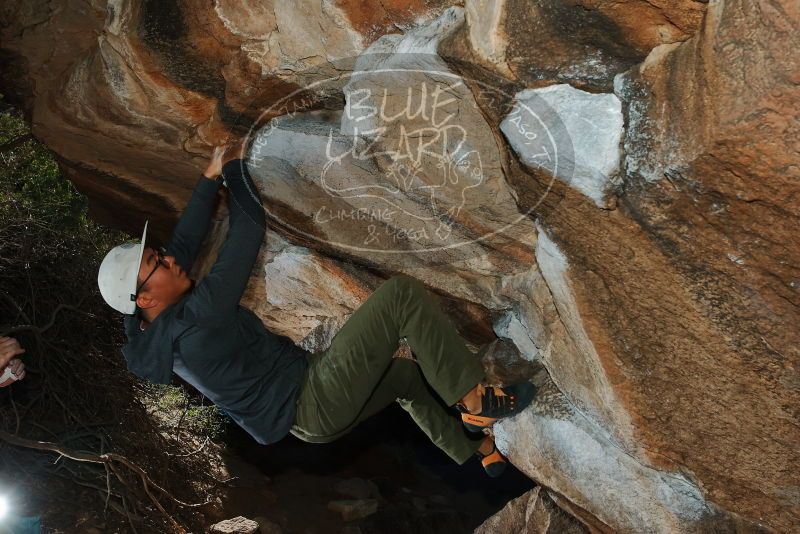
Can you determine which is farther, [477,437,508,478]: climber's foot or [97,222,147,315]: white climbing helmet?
[477,437,508,478]: climber's foot

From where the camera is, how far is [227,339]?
258 centimetres

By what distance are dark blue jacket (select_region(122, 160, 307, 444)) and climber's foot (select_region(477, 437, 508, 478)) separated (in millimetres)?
1108

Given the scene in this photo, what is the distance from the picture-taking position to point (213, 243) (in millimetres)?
4414

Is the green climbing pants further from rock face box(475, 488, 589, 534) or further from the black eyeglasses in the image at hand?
rock face box(475, 488, 589, 534)

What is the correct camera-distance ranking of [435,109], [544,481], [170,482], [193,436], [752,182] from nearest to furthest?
[752,182] → [435,109] → [544,481] → [170,482] → [193,436]

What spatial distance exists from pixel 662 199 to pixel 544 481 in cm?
213

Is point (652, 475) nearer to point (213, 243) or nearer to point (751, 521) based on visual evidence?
point (751, 521)

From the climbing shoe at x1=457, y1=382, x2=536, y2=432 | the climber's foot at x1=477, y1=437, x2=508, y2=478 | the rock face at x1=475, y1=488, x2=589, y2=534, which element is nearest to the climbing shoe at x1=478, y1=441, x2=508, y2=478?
the climber's foot at x1=477, y1=437, x2=508, y2=478

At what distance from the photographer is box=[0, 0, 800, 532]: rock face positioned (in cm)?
196

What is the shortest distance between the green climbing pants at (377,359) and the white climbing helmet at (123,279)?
79 centimetres

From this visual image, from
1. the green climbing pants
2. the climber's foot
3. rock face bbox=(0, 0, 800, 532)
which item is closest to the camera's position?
rock face bbox=(0, 0, 800, 532)

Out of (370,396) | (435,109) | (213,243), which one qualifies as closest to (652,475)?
(370,396)

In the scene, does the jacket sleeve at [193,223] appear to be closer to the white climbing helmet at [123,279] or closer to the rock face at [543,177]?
the white climbing helmet at [123,279]

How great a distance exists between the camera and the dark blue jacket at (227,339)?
2.43m
